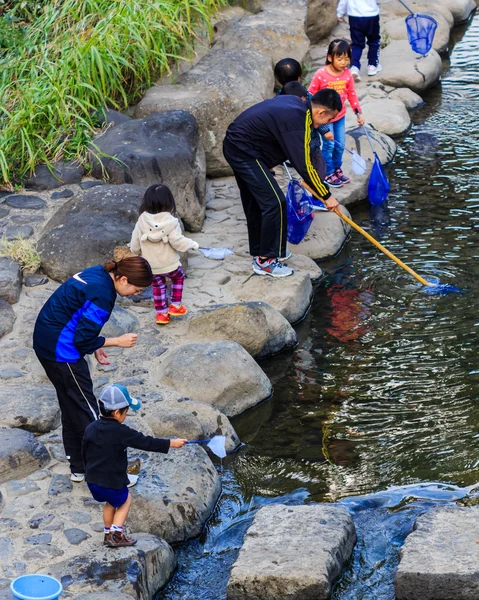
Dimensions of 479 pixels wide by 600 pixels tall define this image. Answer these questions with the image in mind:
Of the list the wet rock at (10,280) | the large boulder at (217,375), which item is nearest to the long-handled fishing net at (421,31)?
the wet rock at (10,280)

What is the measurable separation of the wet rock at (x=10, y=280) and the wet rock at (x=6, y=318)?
0.10 meters

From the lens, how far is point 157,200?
6227mm

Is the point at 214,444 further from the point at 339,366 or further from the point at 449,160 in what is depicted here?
the point at 449,160

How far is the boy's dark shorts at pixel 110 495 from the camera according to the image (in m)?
4.44

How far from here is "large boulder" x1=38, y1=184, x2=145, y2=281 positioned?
22.8 ft

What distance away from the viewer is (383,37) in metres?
12.8

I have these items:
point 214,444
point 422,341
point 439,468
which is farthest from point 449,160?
point 214,444

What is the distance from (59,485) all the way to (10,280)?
7.24ft

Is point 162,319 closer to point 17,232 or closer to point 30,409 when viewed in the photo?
point 30,409

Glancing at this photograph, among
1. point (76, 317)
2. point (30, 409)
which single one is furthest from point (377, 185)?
point (76, 317)

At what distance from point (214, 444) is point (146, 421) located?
875mm

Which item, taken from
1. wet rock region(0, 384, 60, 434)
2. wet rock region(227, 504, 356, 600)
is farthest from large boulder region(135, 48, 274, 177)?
wet rock region(227, 504, 356, 600)

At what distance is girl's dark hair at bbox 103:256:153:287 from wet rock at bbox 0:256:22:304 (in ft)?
7.39

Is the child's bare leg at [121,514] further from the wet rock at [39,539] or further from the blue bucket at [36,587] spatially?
the blue bucket at [36,587]
